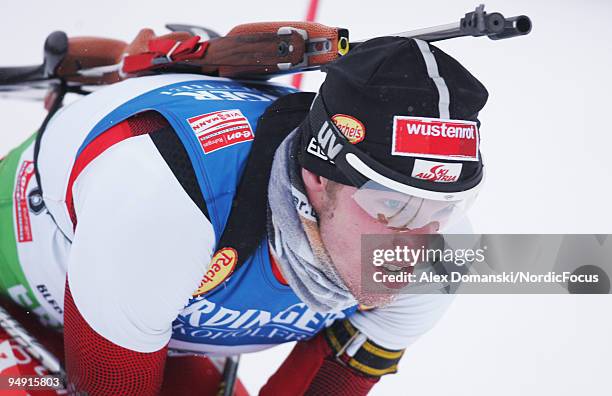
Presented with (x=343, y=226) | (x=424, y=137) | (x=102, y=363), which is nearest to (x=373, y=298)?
(x=343, y=226)

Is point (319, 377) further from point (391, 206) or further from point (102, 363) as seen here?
point (391, 206)

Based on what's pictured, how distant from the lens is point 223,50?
203 cm

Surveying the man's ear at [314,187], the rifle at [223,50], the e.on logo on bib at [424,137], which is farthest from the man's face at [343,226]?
the rifle at [223,50]

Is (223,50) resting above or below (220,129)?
above

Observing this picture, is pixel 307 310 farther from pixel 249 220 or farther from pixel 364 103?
pixel 364 103

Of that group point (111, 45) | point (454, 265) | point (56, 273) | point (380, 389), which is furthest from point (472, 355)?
point (111, 45)

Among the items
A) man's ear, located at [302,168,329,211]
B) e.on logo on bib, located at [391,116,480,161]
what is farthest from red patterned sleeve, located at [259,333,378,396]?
e.on logo on bib, located at [391,116,480,161]

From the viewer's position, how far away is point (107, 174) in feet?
5.44

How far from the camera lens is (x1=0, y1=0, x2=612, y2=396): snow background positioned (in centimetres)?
243

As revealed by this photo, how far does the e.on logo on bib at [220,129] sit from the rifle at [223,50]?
0.20m

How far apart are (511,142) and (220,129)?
174 centimetres

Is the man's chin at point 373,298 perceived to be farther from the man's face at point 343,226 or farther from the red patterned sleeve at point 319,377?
the red patterned sleeve at point 319,377

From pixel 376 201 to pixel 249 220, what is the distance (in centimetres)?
28

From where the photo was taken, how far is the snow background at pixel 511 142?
2430 mm
